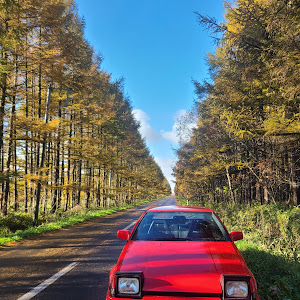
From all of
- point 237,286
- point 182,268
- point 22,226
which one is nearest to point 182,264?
point 182,268

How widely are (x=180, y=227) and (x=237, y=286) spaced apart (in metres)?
1.64

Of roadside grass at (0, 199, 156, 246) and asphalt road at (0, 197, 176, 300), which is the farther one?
roadside grass at (0, 199, 156, 246)

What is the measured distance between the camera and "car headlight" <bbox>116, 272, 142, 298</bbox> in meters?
2.34

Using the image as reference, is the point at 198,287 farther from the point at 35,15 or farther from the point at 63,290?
the point at 35,15

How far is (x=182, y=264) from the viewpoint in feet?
8.65

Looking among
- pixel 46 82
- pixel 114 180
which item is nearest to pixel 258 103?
pixel 46 82

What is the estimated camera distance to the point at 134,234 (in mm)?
3709

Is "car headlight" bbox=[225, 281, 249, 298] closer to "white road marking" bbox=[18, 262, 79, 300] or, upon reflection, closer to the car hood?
the car hood

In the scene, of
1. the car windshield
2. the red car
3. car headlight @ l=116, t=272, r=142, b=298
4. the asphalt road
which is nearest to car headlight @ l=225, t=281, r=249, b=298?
the red car

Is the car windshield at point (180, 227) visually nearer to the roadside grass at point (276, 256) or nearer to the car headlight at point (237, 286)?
the car headlight at point (237, 286)

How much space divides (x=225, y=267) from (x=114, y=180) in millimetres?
38729

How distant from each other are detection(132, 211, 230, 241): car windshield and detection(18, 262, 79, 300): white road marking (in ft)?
6.47

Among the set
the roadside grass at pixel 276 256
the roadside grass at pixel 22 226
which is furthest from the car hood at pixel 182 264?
the roadside grass at pixel 22 226

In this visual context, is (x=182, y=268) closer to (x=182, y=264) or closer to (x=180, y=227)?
(x=182, y=264)
